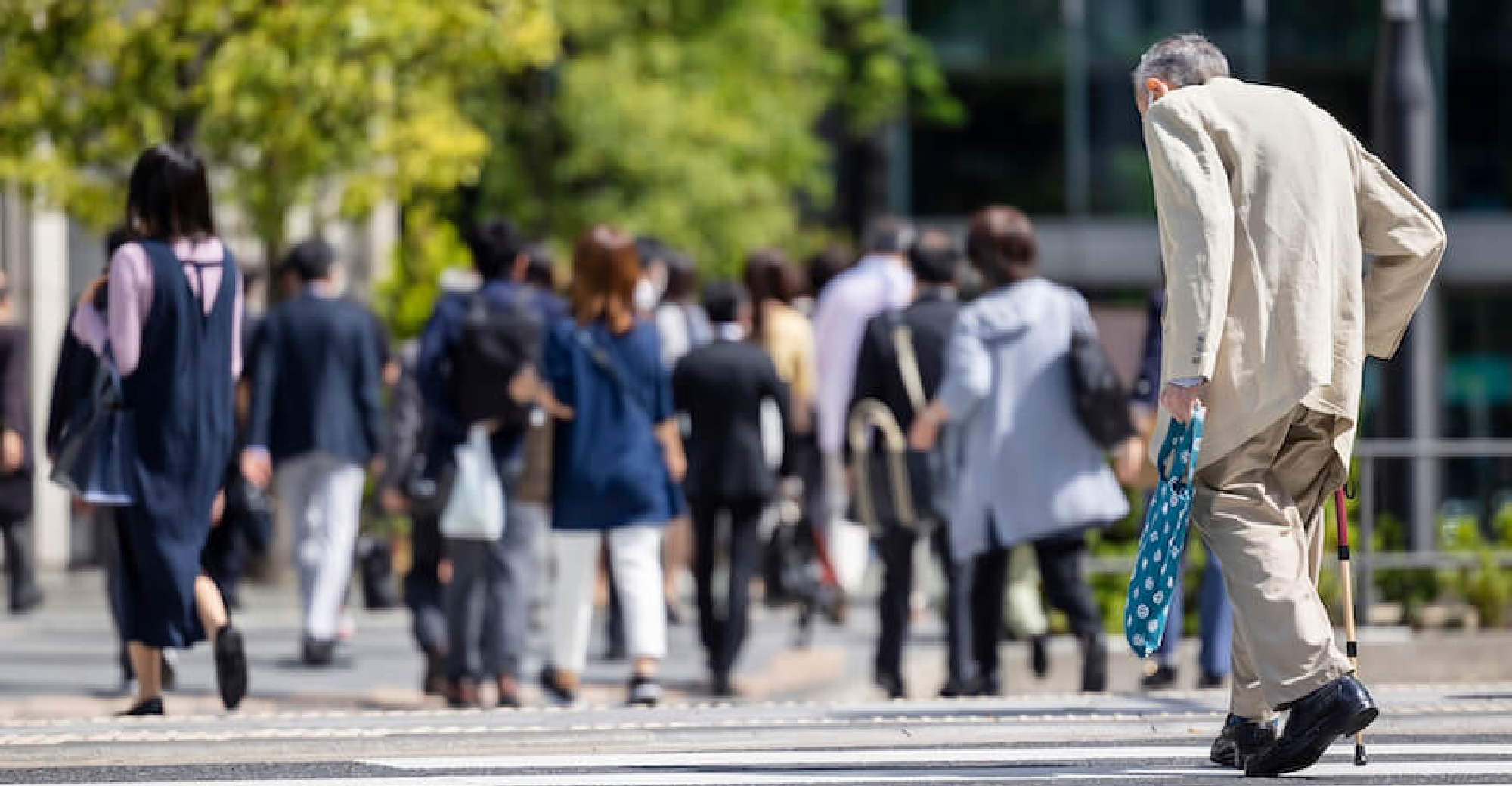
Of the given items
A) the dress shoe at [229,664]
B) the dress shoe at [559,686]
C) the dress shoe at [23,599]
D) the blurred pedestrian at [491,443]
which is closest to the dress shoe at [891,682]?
the dress shoe at [559,686]

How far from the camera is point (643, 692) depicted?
9906 millimetres

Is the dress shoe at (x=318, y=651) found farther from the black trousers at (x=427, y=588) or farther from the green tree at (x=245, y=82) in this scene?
the green tree at (x=245, y=82)

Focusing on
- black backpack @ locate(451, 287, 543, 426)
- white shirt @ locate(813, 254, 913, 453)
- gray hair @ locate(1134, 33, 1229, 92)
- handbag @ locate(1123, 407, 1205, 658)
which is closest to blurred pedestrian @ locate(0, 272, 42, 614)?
white shirt @ locate(813, 254, 913, 453)

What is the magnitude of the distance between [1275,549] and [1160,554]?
297 millimetres

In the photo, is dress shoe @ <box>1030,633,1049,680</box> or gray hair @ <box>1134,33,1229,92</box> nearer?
gray hair @ <box>1134,33,1229,92</box>

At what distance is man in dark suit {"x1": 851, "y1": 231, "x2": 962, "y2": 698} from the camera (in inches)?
413

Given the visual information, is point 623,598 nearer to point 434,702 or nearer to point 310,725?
point 434,702

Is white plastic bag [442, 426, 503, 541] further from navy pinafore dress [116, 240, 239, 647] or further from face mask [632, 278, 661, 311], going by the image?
face mask [632, 278, 661, 311]

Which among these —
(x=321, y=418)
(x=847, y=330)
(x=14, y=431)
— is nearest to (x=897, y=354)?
(x=847, y=330)

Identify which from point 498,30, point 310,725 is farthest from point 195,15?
point 310,725

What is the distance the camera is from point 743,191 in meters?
26.1

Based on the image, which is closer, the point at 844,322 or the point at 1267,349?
the point at 1267,349

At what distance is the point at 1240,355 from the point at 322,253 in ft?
20.2

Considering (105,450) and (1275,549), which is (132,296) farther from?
(1275,549)
